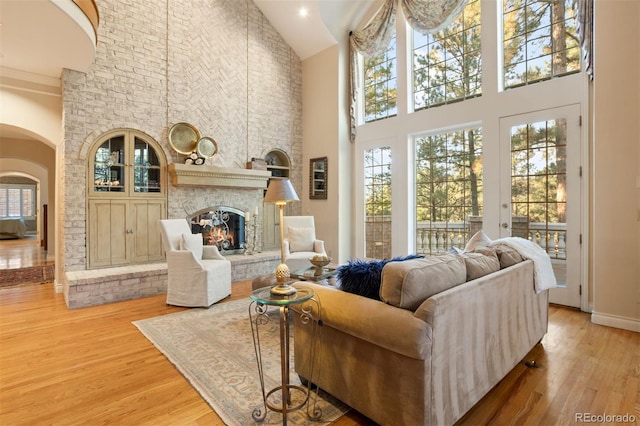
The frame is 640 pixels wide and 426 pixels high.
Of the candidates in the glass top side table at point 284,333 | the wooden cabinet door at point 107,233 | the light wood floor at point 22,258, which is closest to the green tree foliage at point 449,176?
the glass top side table at point 284,333

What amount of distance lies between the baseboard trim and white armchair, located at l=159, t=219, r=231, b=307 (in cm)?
408

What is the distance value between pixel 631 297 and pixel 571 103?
2.15 m

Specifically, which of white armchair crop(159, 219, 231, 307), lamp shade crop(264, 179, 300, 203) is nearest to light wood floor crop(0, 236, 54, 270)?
white armchair crop(159, 219, 231, 307)

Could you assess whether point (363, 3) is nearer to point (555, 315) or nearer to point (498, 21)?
point (498, 21)

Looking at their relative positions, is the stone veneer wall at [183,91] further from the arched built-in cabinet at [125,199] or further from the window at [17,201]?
the window at [17,201]

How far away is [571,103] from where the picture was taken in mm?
3771

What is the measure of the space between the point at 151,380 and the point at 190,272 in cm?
171

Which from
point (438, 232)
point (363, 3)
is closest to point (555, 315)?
point (438, 232)

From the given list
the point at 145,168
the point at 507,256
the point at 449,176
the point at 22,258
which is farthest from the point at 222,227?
the point at 22,258

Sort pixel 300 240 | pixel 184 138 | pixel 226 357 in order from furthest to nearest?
pixel 184 138 < pixel 300 240 < pixel 226 357

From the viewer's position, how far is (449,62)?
4.98 m

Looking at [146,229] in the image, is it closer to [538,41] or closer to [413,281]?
[413,281]

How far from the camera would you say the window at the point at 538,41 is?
3.88 meters

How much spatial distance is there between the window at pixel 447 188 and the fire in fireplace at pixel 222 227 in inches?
124
